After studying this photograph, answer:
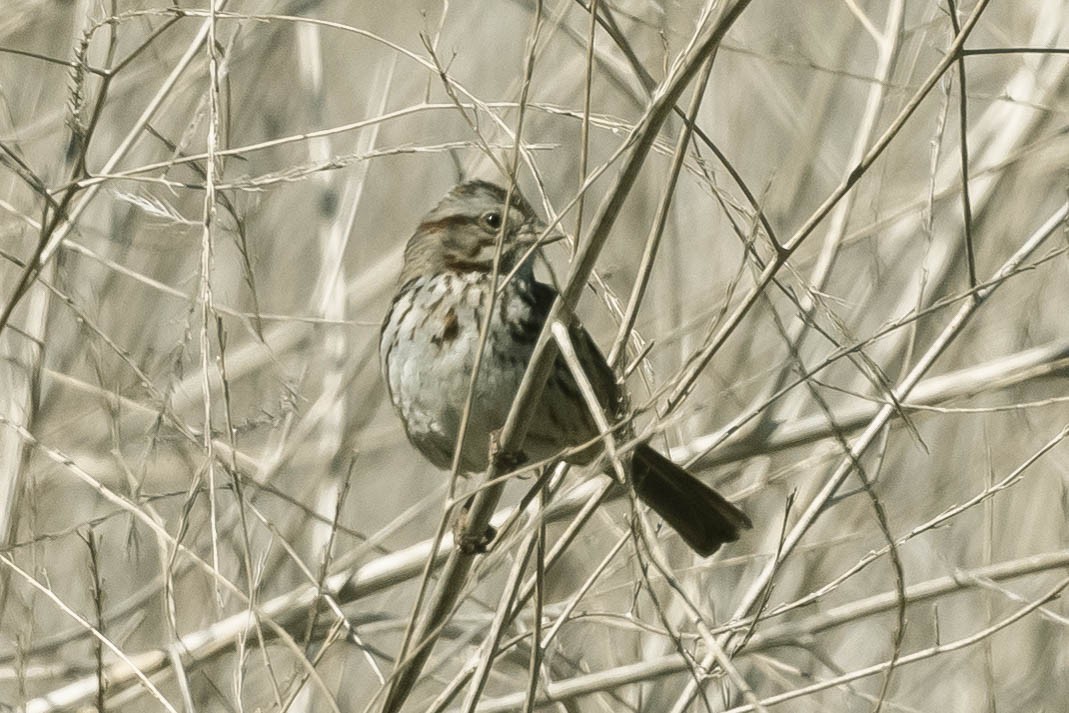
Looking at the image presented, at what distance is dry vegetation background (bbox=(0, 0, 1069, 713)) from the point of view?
4.09m

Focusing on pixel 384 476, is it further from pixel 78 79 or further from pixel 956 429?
pixel 78 79

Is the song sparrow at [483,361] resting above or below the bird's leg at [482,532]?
above

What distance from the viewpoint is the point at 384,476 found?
645cm

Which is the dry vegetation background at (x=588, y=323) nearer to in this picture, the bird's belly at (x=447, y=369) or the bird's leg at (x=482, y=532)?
the bird's belly at (x=447, y=369)

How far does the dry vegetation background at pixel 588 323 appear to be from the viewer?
409 cm

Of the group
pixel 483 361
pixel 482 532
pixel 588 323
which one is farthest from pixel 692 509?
pixel 588 323

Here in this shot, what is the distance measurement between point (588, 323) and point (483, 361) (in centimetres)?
214

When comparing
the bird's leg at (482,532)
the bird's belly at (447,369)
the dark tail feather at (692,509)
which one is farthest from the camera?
the dark tail feather at (692,509)

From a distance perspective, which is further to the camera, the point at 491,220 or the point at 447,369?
the point at 491,220

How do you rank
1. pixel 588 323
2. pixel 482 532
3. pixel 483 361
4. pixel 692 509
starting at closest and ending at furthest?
pixel 482 532, pixel 483 361, pixel 692 509, pixel 588 323

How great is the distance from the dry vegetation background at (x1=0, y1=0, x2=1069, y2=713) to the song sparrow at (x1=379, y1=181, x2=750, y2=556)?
0.14 m

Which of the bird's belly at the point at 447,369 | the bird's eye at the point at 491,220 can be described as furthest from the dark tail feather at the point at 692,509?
the bird's eye at the point at 491,220

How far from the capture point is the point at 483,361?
3.65 metres

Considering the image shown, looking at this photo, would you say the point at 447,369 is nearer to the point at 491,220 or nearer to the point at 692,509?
the point at 491,220
